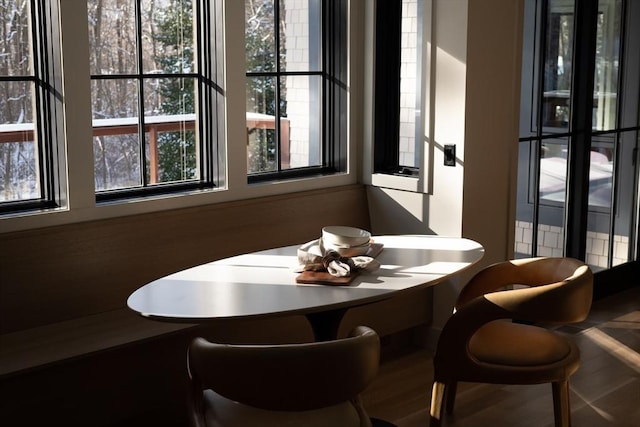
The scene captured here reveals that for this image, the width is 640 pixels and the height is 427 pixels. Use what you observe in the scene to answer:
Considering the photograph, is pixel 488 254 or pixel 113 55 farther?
pixel 488 254

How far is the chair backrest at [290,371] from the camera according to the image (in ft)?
7.93

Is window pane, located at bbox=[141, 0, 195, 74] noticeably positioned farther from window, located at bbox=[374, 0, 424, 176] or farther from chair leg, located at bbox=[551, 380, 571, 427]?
chair leg, located at bbox=[551, 380, 571, 427]

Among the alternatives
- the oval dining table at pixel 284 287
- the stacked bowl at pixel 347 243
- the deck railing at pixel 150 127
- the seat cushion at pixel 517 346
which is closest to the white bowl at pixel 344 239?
the stacked bowl at pixel 347 243

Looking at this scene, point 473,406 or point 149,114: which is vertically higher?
point 149,114

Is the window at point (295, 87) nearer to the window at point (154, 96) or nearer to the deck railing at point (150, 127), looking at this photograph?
the deck railing at point (150, 127)

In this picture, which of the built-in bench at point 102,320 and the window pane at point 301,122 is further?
the window pane at point 301,122

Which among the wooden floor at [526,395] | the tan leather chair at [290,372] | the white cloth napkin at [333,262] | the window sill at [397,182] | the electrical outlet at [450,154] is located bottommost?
the wooden floor at [526,395]

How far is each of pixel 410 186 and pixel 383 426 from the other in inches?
56.8

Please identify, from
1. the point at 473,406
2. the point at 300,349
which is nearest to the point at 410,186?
the point at 473,406

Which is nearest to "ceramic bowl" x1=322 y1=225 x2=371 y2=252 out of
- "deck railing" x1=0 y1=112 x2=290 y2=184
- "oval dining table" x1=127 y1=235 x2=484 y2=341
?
"oval dining table" x1=127 y1=235 x2=484 y2=341

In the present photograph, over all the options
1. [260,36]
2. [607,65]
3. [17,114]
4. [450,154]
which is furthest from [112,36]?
[607,65]

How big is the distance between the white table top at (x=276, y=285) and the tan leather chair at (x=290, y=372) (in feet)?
0.77

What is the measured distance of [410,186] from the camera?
4547 millimetres

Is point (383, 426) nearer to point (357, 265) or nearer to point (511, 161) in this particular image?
point (357, 265)
